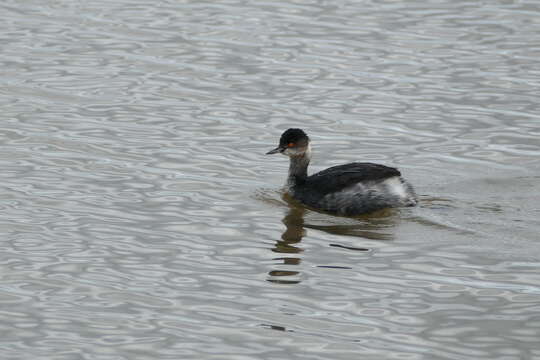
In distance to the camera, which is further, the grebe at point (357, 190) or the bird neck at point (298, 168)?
the bird neck at point (298, 168)

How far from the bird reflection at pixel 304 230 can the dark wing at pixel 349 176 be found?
30cm

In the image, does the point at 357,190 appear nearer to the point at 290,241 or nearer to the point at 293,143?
the point at 293,143

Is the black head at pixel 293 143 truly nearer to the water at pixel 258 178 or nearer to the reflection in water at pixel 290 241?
the water at pixel 258 178

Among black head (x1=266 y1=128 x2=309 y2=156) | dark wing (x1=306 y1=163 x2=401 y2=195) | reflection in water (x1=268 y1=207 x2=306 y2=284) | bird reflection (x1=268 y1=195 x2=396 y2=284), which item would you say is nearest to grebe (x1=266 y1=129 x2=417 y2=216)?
dark wing (x1=306 y1=163 x2=401 y2=195)

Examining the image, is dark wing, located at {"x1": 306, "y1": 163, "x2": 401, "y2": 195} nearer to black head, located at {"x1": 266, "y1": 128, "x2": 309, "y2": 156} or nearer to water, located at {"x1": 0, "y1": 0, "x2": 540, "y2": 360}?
water, located at {"x1": 0, "y1": 0, "x2": 540, "y2": 360}

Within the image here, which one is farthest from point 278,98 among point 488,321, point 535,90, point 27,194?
point 488,321

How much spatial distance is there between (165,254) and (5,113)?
527 cm

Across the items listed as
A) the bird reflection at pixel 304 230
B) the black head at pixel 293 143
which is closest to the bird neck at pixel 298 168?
the black head at pixel 293 143

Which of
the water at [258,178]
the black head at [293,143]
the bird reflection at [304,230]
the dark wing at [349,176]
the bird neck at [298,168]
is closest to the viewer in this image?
the water at [258,178]

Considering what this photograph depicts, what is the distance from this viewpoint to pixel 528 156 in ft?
43.0

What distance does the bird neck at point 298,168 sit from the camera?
1212 cm

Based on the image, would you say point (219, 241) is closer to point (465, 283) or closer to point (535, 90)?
point (465, 283)

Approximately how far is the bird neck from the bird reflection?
8.9 inches

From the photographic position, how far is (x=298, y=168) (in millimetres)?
12219
